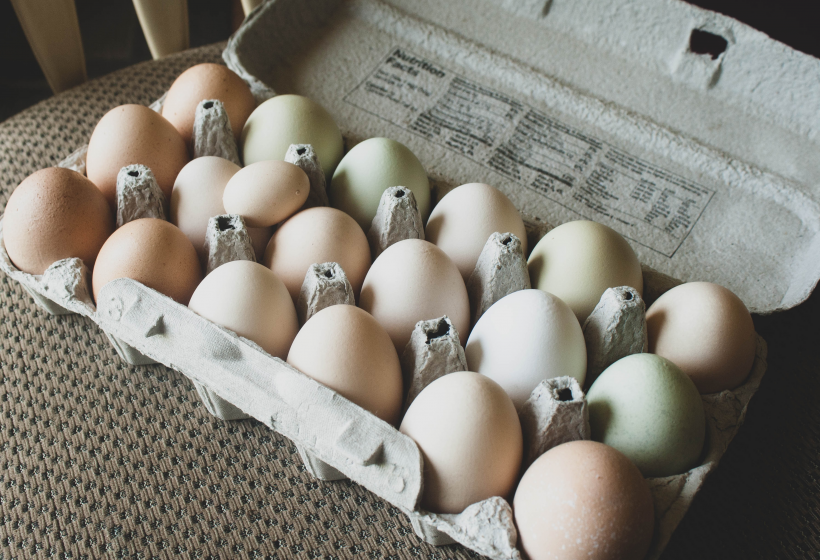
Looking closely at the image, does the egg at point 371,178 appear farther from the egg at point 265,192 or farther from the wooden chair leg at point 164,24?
the wooden chair leg at point 164,24

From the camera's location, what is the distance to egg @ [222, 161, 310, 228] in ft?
2.12

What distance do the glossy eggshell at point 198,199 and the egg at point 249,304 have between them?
0.11m

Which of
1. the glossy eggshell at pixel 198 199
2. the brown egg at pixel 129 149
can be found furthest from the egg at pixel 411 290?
the brown egg at pixel 129 149

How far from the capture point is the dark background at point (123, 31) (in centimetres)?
146

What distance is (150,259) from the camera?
0.59 m

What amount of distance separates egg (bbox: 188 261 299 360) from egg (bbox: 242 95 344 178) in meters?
0.22

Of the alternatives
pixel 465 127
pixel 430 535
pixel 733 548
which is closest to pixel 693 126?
pixel 465 127

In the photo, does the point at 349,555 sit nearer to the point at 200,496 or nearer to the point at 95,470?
the point at 200,496

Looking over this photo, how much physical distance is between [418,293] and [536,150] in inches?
19.5

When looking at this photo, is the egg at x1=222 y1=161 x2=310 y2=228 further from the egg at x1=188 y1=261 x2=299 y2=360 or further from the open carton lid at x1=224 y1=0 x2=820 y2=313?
the open carton lid at x1=224 y1=0 x2=820 y2=313

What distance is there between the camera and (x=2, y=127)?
0.91 metres

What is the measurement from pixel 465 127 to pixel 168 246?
568mm

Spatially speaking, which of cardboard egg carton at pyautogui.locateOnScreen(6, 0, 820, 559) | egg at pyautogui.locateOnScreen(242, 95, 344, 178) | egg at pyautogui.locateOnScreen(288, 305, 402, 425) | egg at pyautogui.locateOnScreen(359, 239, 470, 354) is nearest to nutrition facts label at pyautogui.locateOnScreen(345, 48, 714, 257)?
cardboard egg carton at pyautogui.locateOnScreen(6, 0, 820, 559)

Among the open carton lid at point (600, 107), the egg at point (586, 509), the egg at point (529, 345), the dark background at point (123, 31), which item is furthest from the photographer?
the dark background at point (123, 31)
